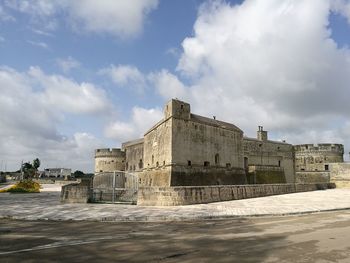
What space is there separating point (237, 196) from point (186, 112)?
8245 mm

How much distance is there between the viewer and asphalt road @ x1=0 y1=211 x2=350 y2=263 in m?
5.84

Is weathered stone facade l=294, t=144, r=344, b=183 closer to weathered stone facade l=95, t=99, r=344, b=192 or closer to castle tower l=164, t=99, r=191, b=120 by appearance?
weathered stone facade l=95, t=99, r=344, b=192

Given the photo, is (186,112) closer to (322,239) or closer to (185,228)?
(185,228)

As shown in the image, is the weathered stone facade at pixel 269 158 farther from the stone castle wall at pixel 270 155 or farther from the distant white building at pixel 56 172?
the distant white building at pixel 56 172

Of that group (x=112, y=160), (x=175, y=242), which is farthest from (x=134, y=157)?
(x=175, y=242)

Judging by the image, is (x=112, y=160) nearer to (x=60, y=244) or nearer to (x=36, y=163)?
(x=60, y=244)

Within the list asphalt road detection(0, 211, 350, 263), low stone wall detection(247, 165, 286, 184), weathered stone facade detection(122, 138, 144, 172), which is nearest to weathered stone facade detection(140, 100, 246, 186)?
low stone wall detection(247, 165, 286, 184)

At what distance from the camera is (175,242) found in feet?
23.9

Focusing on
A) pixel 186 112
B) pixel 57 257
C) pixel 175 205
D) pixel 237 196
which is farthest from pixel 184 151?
pixel 57 257

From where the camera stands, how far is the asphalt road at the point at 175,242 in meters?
5.84

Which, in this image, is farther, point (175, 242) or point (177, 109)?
point (177, 109)

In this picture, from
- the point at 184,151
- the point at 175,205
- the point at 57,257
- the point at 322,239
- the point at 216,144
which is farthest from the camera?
the point at 216,144

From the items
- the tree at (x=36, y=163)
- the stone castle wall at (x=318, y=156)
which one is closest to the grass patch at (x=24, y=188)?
the stone castle wall at (x=318, y=156)

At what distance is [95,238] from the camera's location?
25.8 ft
